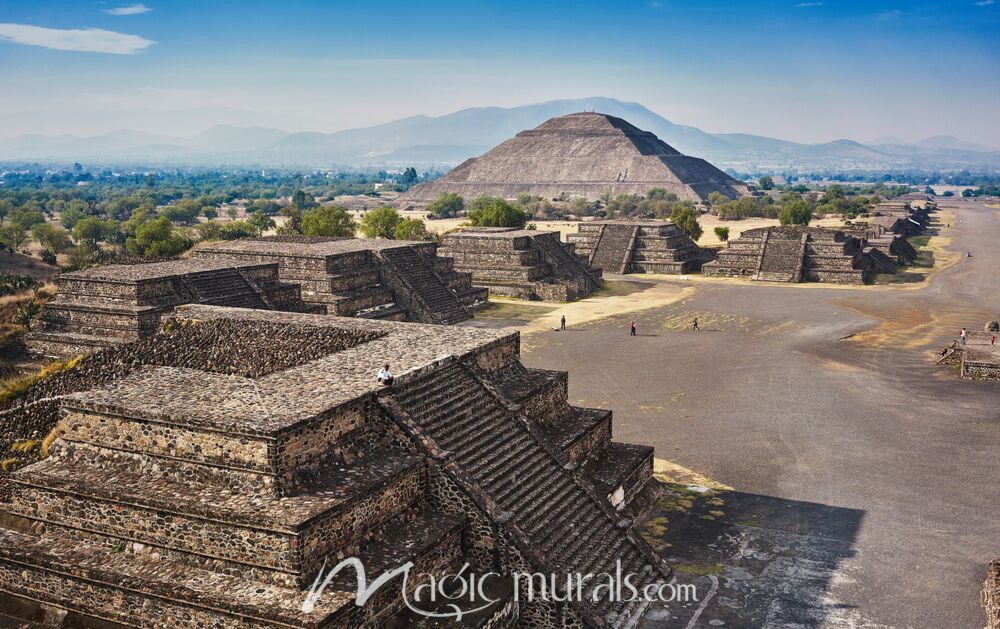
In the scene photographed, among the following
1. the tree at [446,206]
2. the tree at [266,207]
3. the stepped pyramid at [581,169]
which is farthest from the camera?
the stepped pyramid at [581,169]

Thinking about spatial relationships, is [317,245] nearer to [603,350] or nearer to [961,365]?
[603,350]

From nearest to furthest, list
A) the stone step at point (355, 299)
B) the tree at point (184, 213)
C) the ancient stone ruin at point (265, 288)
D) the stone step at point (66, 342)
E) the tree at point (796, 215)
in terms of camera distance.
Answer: the stone step at point (66, 342), the ancient stone ruin at point (265, 288), the stone step at point (355, 299), the tree at point (796, 215), the tree at point (184, 213)

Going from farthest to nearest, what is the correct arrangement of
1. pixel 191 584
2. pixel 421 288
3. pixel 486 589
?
1. pixel 421 288
2. pixel 486 589
3. pixel 191 584

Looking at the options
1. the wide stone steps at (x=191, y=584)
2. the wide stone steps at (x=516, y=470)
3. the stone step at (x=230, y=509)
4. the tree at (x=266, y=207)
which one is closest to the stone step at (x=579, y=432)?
the wide stone steps at (x=516, y=470)

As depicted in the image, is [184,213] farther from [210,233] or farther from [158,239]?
[158,239]

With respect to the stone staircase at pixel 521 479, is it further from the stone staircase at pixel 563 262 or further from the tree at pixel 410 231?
the tree at pixel 410 231

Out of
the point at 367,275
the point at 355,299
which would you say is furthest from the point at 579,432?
the point at 367,275
